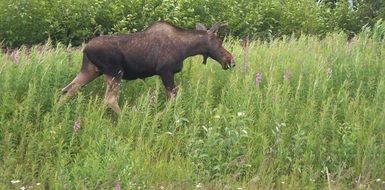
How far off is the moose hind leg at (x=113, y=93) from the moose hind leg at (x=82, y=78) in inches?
10.2

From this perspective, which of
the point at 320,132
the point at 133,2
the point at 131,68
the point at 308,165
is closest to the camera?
the point at 308,165

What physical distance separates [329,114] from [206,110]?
1368mm

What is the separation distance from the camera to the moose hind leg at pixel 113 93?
23.0 ft

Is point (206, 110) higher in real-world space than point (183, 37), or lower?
lower

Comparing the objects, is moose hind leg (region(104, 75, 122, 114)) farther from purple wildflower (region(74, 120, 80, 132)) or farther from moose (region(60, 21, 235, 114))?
purple wildflower (region(74, 120, 80, 132))

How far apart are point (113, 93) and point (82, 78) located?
1.55 feet

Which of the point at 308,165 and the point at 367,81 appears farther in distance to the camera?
the point at 367,81

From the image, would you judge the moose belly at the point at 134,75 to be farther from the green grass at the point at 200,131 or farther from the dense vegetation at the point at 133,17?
the dense vegetation at the point at 133,17

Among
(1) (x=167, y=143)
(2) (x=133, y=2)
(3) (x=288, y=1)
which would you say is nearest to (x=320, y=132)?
(1) (x=167, y=143)

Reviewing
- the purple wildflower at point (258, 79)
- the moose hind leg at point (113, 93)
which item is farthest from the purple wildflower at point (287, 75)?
the moose hind leg at point (113, 93)

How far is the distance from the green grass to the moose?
0.26 meters

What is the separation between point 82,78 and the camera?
729 centimetres

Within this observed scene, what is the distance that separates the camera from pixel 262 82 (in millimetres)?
7871

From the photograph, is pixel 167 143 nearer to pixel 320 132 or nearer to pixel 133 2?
pixel 320 132
